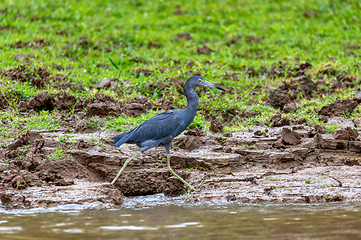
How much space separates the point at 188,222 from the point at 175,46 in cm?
827

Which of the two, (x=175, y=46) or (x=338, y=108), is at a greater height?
(x=175, y=46)

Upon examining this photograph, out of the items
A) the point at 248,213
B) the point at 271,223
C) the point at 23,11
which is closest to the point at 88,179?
the point at 248,213

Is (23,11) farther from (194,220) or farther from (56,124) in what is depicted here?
(194,220)

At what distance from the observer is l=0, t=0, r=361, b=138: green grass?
898 cm

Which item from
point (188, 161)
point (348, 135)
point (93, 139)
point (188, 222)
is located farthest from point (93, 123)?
point (348, 135)

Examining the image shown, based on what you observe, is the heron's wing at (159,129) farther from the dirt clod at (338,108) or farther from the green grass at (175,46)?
the dirt clod at (338,108)

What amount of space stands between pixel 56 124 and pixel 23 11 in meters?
7.50

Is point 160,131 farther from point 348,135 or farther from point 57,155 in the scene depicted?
point 348,135

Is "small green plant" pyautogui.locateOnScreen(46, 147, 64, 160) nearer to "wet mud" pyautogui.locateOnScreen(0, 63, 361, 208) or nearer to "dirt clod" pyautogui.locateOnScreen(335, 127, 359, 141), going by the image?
"wet mud" pyautogui.locateOnScreen(0, 63, 361, 208)

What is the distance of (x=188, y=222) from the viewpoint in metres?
4.84

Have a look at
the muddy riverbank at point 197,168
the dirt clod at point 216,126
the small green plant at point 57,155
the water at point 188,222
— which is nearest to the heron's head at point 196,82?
the muddy riverbank at point 197,168

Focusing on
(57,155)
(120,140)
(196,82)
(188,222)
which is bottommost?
(188,222)

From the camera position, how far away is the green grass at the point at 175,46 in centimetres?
898

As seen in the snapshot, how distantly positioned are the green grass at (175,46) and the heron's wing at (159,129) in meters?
1.22
